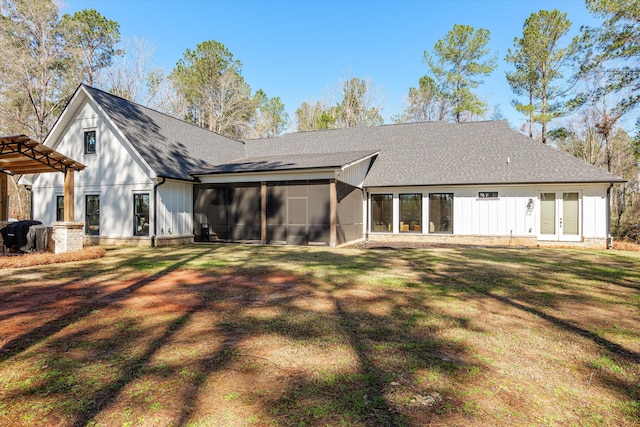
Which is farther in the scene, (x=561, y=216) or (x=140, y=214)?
(x=561, y=216)

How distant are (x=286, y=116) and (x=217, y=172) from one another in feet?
102

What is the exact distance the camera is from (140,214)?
48.3 ft

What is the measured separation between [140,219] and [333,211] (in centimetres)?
855

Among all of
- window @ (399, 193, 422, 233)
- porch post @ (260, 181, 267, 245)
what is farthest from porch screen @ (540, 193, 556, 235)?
porch post @ (260, 181, 267, 245)

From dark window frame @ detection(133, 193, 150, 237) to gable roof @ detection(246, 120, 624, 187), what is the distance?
9.55 m

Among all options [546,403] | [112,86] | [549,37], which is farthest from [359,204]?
[112,86]

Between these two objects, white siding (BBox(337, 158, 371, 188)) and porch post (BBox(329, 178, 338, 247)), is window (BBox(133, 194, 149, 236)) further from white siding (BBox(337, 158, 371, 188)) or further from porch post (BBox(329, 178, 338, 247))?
white siding (BBox(337, 158, 371, 188))

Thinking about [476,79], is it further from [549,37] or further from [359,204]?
[359,204]

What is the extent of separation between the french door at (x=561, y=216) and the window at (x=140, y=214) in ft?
57.8

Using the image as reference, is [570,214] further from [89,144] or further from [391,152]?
[89,144]

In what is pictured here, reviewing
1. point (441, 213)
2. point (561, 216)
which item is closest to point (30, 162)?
A: point (441, 213)

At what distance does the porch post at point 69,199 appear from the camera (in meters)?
10.9

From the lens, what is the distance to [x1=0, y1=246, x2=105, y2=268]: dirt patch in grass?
8.95 m

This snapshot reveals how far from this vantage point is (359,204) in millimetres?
16953
